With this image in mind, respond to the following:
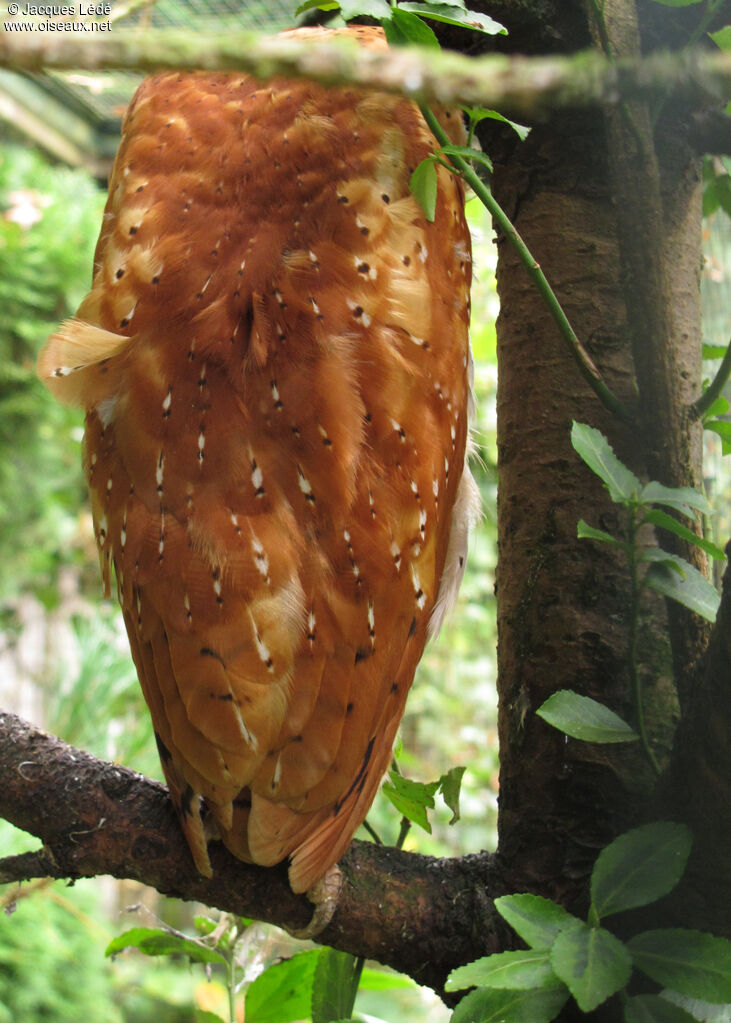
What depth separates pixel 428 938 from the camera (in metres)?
0.73

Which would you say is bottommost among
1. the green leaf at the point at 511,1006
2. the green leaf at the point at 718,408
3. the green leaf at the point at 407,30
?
the green leaf at the point at 511,1006

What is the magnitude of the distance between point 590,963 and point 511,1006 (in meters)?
0.07

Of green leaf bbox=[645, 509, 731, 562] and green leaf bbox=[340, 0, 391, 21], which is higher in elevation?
green leaf bbox=[340, 0, 391, 21]

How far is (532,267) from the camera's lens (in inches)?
22.9

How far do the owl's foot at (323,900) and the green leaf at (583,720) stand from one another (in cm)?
25

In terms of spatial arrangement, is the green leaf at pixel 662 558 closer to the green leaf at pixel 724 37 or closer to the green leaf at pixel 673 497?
the green leaf at pixel 673 497

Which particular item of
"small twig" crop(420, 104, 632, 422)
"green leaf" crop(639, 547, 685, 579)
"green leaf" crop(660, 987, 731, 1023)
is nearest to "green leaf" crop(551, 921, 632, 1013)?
"green leaf" crop(660, 987, 731, 1023)

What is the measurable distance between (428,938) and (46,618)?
2843 mm

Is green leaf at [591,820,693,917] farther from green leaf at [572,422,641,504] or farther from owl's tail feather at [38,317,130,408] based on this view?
owl's tail feather at [38,317,130,408]

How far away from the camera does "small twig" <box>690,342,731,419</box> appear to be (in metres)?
0.62

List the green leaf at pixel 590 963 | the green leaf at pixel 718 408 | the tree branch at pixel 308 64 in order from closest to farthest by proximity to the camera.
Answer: the tree branch at pixel 308 64
the green leaf at pixel 590 963
the green leaf at pixel 718 408

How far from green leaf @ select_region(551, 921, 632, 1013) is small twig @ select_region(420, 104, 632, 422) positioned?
1.16 ft

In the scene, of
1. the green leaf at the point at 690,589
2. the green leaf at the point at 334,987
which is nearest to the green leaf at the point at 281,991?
the green leaf at the point at 334,987

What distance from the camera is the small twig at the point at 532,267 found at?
56 cm
